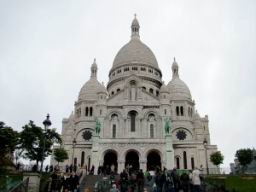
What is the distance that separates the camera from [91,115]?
60.7m

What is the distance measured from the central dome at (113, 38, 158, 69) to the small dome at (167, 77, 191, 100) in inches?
318

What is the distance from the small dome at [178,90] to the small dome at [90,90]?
14.4 meters

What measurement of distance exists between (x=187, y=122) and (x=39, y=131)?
1097 inches

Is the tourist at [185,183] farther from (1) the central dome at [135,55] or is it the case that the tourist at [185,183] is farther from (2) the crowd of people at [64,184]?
(1) the central dome at [135,55]

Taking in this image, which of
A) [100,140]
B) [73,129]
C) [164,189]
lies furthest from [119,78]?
[164,189]

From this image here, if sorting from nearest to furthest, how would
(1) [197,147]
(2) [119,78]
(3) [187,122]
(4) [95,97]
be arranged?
(1) [197,147]
(3) [187,122]
(4) [95,97]
(2) [119,78]

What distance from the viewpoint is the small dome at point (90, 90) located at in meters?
62.0

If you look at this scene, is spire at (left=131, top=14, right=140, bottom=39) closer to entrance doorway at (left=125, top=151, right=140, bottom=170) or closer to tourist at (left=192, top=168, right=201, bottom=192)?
entrance doorway at (left=125, top=151, right=140, bottom=170)

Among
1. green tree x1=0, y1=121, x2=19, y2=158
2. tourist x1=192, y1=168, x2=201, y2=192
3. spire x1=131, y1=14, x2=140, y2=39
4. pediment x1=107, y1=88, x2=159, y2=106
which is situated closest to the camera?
tourist x1=192, y1=168, x2=201, y2=192

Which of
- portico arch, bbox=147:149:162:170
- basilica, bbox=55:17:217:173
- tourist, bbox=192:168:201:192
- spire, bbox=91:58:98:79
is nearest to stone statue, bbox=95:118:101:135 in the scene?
basilica, bbox=55:17:217:173

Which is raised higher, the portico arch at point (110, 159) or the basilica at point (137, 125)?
the basilica at point (137, 125)

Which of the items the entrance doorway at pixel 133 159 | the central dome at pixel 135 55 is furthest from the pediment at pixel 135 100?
the central dome at pixel 135 55

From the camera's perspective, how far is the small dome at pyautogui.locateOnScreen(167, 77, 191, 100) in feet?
200

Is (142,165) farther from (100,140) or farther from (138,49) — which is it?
(138,49)
